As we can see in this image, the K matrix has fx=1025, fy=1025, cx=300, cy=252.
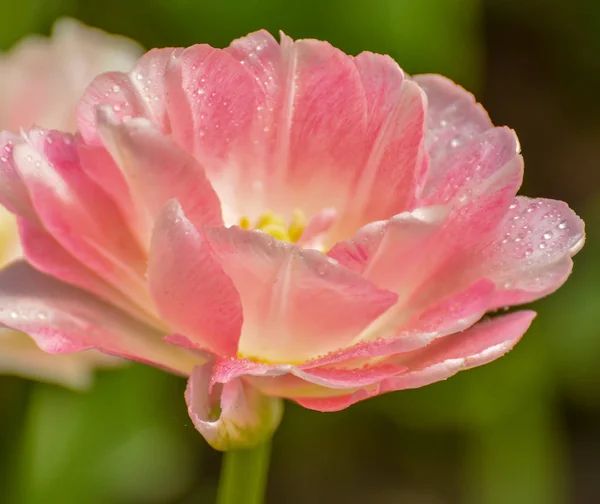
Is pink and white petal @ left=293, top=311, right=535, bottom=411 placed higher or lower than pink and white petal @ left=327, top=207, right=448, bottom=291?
lower

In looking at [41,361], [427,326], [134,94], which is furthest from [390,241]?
[41,361]

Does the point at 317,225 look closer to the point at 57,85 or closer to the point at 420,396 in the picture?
the point at 57,85

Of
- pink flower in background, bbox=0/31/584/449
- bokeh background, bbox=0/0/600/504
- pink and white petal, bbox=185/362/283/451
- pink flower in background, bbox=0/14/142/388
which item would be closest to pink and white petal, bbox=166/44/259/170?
pink flower in background, bbox=0/31/584/449

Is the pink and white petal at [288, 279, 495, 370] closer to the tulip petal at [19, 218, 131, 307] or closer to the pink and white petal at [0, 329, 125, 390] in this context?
the tulip petal at [19, 218, 131, 307]

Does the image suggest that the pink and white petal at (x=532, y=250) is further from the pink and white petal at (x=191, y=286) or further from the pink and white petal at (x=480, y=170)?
the pink and white petal at (x=191, y=286)

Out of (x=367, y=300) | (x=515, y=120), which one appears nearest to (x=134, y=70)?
(x=367, y=300)
